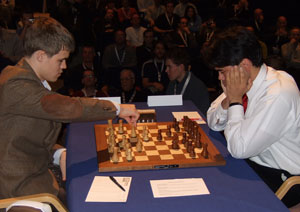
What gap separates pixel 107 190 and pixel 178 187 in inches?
14.5

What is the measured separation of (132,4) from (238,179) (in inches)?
323

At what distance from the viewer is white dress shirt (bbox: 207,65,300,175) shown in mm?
2037

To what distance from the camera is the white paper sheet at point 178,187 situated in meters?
1.76

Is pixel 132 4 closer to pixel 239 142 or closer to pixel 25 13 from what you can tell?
pixel 25 13

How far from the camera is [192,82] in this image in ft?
12.8

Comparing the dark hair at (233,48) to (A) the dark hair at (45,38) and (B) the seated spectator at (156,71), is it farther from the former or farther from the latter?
(B) the seated spectator at (156,71)

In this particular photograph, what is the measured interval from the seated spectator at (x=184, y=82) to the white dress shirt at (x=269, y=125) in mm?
1492

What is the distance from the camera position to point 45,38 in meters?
1.99

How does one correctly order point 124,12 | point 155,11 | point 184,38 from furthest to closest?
point 155,11, point 124,12, point 184,38

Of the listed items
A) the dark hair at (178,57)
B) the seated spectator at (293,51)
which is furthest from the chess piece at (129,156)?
the seated spectator at (293,51)

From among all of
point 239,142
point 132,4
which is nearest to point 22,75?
point 239,142

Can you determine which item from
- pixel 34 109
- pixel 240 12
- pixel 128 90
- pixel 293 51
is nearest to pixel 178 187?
pixel 34 109

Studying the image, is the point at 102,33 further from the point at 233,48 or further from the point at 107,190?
the point at 107,190

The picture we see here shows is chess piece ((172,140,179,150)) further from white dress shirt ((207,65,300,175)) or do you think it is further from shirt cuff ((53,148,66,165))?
shirt cuff ((53,148,66,165))
